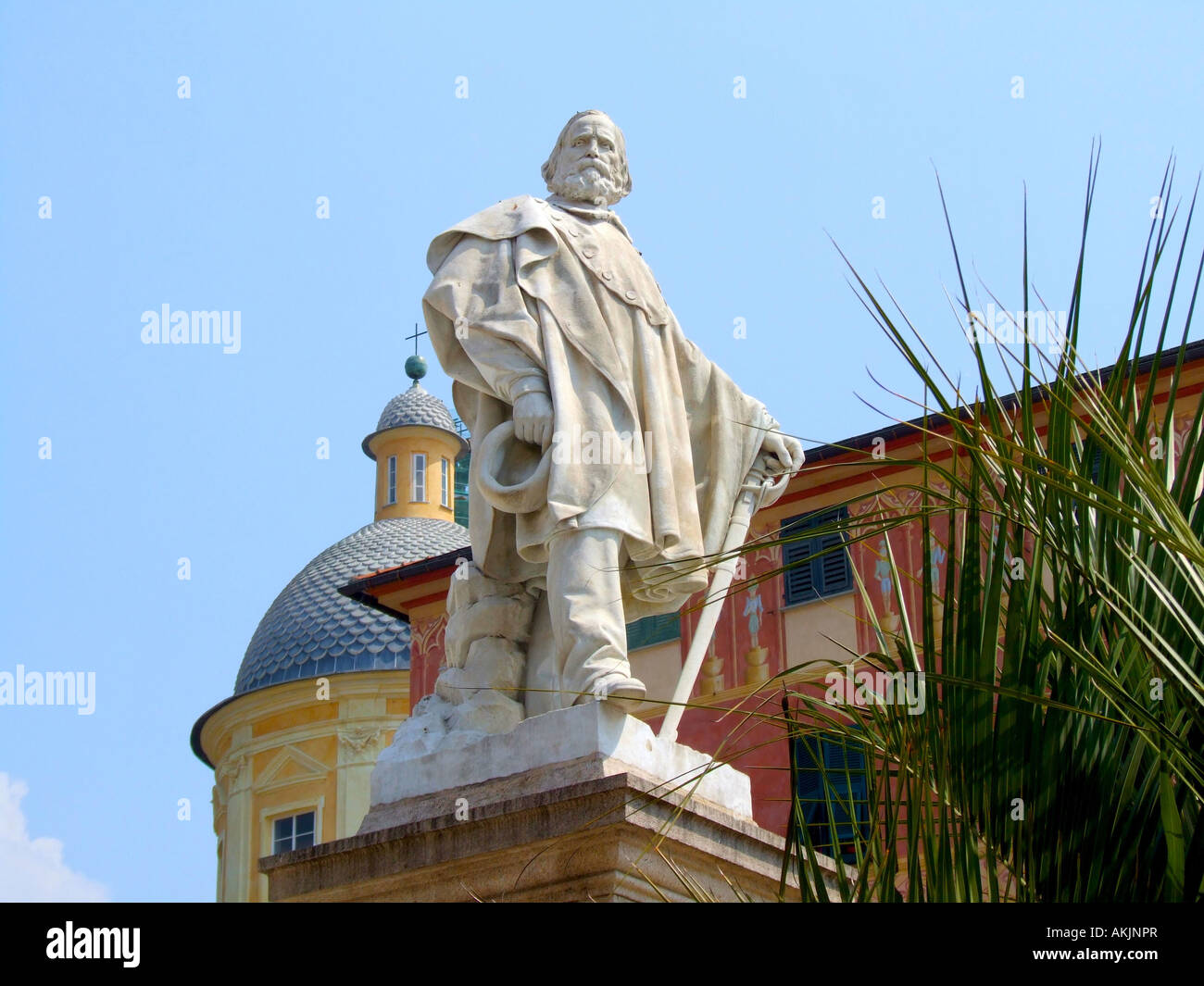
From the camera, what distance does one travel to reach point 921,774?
3.62m

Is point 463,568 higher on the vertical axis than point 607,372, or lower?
lower

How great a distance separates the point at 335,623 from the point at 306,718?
6.21 feet

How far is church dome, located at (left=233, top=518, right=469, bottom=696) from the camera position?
34000mm

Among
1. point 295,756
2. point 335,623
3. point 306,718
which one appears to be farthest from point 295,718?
point 335,623

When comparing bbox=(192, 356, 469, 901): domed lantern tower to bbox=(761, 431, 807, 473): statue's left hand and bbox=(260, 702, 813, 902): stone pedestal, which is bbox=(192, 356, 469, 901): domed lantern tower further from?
bbox=(260, 702, 813, 902): stone pedestal

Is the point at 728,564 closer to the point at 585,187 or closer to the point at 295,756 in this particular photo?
the point at 585,187

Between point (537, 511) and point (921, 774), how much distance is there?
2674 millimetres

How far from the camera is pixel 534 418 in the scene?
613 centimetres

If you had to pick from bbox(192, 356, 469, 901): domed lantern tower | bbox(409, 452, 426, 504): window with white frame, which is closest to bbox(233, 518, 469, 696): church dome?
bbox(192, 356, 469, 901): domed lantern tower

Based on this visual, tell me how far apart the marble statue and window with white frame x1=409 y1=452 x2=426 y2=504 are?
34259 millimetres

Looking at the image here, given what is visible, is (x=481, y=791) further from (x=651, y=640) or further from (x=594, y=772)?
(x=651, y=640)

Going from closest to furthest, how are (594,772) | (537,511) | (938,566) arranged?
(594,772)
(537,511)
(938,566)
